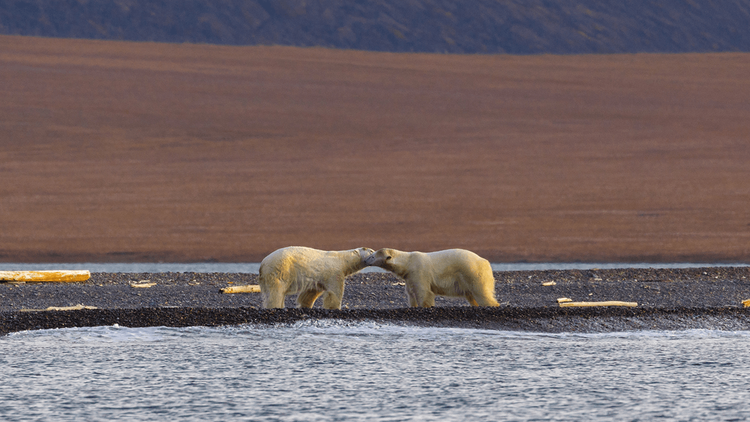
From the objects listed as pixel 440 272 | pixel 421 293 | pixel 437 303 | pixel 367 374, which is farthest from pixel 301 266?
pixel 437 303

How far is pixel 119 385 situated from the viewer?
10.2 meters

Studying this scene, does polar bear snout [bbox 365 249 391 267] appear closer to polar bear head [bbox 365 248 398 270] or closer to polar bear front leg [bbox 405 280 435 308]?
polar bear head [bbox 365 248 398 270]

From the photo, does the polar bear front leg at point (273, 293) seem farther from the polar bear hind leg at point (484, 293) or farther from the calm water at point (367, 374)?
the polar bear hind leg at point (484, 293)

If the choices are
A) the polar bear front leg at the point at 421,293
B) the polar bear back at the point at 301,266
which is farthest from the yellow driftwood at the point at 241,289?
the polar bear front leg at the point at 421,293

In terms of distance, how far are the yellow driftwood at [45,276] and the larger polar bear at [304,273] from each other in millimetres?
10807

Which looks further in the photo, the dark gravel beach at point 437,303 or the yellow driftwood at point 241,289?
the yellow driftwood at point 241,289

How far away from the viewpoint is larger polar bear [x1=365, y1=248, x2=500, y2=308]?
17.0 meters

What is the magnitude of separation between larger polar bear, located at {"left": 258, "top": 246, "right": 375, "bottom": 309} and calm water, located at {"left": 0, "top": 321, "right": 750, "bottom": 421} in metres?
2.08

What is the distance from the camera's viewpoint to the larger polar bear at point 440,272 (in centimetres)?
1705

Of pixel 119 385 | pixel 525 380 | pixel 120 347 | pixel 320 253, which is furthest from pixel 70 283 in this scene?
pixel 525 380

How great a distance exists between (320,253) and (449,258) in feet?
7.66

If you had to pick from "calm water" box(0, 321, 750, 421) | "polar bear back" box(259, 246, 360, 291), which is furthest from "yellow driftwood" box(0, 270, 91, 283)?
"calm water" box(0, 321, 750, 421)

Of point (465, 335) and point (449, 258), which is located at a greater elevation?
point (449, 258)

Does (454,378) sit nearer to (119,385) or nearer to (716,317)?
(119,385)
